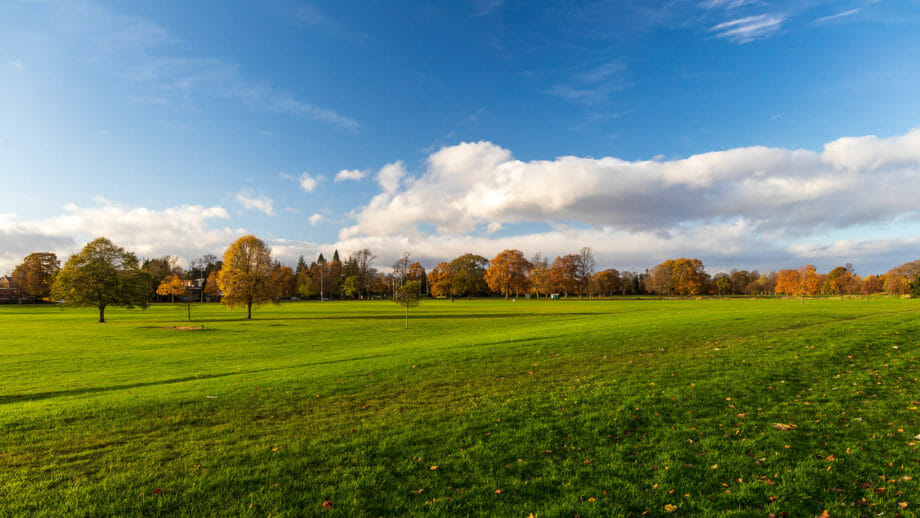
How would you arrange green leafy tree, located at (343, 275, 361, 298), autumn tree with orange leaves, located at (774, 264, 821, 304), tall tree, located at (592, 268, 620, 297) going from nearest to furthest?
autumn tree with orange leaves, located at (774, 264, 821, 304) < tall tree, located at (592, 268, 620, 297) < green leafy tree, located at (343, 275, 361, 298)

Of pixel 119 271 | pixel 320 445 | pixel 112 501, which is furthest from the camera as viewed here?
pixel 119 271

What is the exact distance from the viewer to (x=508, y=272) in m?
114

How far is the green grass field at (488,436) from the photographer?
18.9ft

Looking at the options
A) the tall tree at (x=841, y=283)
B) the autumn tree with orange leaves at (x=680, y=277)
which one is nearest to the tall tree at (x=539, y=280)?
the autumn tree with orange leaves at (x=680, y=277)

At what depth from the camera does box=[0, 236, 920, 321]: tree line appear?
48.7 meters

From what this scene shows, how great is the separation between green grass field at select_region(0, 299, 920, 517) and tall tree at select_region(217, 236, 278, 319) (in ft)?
109

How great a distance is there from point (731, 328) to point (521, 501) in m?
23.7

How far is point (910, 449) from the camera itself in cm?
714

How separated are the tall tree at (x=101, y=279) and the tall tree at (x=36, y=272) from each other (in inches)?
2570

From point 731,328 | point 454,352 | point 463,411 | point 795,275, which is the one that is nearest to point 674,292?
point 795,275

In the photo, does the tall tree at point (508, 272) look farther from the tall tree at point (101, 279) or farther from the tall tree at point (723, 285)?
the tall tree at point (101, 279)

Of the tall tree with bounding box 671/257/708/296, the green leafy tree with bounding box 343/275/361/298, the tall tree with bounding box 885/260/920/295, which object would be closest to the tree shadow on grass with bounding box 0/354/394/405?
the green leafy tree with bounding box 343/275/361/298

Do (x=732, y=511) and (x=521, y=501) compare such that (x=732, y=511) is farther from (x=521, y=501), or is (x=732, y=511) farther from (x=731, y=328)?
(x=731, y=328)

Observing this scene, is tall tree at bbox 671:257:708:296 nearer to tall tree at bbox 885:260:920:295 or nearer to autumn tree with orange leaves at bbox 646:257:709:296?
autumn tree with orange leaves at bbox 646:257:709:296
